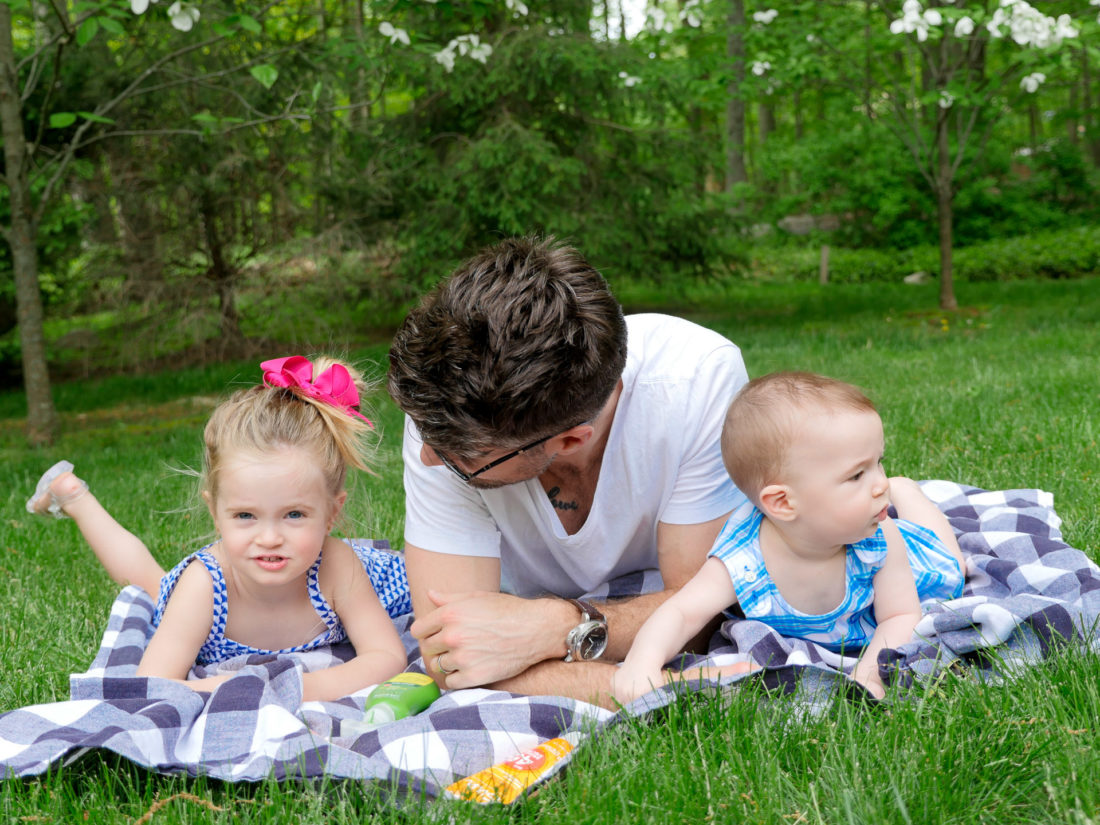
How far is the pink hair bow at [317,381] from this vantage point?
9.40ft

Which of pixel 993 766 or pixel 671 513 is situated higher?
pixel 671 513

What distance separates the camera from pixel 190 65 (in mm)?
9617

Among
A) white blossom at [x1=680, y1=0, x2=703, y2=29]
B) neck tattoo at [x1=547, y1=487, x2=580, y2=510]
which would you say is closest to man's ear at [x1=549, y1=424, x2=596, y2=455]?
neck tattoo at [x1=547, y1=487, x2=580, y2=510]

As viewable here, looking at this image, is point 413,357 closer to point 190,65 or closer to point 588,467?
point 588,467

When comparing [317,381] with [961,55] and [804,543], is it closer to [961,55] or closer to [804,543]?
[804,543]

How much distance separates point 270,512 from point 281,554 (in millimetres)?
112

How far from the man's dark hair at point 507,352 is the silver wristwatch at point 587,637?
0.55 m

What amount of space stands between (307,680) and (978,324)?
334 inches

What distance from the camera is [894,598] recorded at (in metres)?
2.46

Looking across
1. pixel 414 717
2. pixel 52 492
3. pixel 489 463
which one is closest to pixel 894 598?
pixel 489 463

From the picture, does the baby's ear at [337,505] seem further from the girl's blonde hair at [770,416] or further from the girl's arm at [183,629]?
the girl's blonde hair at [770,416]

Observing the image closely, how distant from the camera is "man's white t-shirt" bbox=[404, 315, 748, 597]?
246 cm

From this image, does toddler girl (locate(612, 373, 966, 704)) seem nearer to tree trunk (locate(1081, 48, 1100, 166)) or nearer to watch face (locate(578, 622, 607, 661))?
watch face (locate(578, 622, 607, 661))

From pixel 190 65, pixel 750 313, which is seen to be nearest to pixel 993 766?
pixel 190 65
